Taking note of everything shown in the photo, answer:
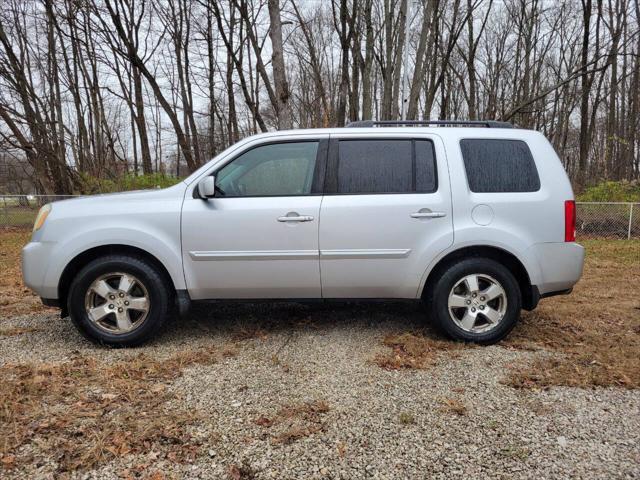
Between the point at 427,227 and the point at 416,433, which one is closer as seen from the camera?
the point at 416,433

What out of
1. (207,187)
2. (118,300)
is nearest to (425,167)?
(207,187)

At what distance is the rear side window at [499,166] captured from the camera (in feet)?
11.5

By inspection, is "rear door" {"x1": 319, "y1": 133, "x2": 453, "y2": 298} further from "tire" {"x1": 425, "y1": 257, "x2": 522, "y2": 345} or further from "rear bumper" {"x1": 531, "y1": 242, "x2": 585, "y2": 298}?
"rear bumper" {"x1": 531, "y1": 242, "x2": 585, "y2": 298}

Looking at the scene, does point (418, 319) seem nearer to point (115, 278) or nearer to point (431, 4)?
point (115, 278)

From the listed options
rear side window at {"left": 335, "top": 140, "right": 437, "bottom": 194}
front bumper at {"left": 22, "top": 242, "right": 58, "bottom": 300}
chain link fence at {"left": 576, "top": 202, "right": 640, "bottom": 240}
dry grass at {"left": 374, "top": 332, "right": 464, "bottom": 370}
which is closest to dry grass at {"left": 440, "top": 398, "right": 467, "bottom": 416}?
dry grass at {"left": 374, "top": 332, "right": 464, "bottom": 370}

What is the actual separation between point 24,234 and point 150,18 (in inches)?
394

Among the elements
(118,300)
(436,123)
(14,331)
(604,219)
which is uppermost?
(436,123)

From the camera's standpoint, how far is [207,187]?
3.37 metres

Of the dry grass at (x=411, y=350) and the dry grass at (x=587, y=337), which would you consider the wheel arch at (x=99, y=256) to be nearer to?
the dry grass at (x=411, y=350)

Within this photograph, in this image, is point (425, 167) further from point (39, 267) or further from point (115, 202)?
point (39, 267)

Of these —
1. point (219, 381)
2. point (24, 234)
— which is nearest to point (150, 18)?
point (24, 234)

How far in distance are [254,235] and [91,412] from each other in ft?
5.32

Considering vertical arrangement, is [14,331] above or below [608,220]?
below

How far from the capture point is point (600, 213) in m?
10.8
